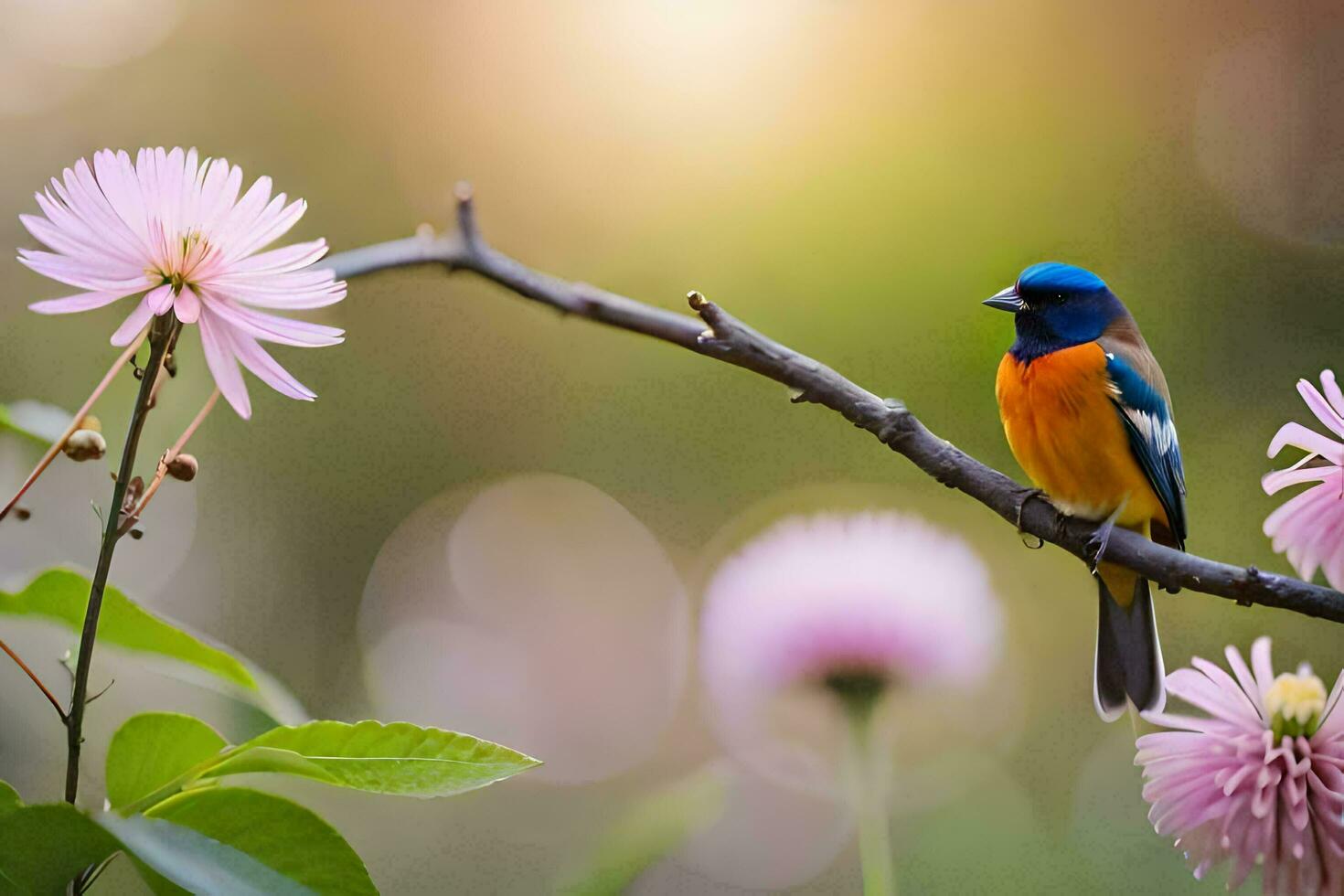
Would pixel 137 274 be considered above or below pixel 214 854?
above

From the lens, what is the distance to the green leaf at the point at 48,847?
23 cm

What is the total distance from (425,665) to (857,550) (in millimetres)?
484

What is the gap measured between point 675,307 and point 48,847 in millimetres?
645

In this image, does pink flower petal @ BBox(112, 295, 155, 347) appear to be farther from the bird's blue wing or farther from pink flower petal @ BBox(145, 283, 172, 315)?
the bird's blue wing

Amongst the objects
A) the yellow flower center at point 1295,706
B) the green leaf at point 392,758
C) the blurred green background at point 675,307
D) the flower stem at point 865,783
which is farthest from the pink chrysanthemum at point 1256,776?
the blurred green background at point 675,307

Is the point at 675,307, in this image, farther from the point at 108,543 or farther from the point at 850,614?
the point at 108,543

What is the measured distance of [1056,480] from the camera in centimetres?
42

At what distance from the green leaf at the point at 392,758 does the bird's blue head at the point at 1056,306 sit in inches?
10.2

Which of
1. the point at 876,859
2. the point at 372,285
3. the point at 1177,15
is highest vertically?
the point at 1177,15

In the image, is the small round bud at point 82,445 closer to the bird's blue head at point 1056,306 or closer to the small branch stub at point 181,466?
the small branch stub at point 181,466

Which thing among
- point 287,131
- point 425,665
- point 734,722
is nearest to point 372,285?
point 287,131

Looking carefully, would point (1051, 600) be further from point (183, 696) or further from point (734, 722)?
point (183, 696)

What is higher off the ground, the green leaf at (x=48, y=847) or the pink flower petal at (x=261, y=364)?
the pink flower petal at (x=261, y=364)

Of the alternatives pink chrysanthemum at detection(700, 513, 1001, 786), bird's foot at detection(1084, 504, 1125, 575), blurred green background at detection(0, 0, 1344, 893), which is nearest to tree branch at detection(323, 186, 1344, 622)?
bird's foot at detection(1084, 504, 1125, 575)
